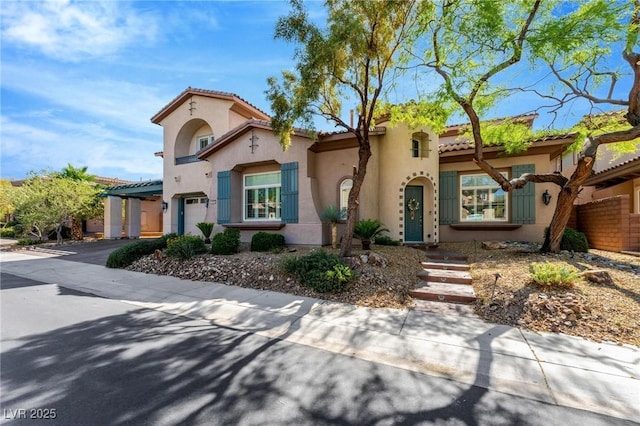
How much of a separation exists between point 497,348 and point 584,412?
4.34 ft

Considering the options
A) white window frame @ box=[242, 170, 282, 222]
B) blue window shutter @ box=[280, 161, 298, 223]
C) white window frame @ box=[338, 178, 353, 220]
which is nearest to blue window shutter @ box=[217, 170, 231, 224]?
white window frame @ box=[242, 170, 282, 222]

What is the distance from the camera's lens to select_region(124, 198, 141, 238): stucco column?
20.5 meters

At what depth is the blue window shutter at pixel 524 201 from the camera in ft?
37.0

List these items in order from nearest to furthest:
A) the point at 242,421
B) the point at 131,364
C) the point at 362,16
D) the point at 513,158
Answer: the point at 242,421
the point at 131,364
the point at 362,16
the point at 513,158

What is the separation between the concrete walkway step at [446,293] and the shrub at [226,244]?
21.9 ft

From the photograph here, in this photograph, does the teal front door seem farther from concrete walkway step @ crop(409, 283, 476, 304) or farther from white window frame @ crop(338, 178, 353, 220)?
concrete walkway step @ crop(409, 283, 476, 304)

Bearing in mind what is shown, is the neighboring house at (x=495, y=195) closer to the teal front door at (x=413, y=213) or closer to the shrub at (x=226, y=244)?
the teal front door at (x=413, y=213)

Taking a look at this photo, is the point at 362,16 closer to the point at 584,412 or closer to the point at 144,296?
the point at 584,412

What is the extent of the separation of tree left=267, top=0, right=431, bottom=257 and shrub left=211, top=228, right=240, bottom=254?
164 inches

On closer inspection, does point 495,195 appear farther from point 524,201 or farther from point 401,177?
point 401,177

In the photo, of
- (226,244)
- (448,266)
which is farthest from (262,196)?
(448,266)

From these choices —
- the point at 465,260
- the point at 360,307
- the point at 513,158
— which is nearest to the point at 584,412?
the point at 360,307

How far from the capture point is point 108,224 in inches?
787

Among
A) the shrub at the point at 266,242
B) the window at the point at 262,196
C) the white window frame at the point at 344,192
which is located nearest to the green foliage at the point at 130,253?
the shrub at the point at 266,242
